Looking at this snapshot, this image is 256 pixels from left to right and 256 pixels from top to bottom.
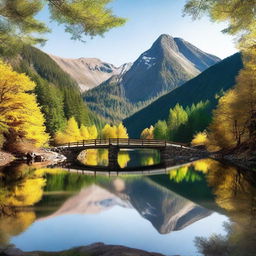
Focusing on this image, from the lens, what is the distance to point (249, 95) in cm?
4362

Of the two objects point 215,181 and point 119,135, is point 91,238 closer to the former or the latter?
point 215,181

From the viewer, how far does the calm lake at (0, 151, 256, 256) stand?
12438 millimetres

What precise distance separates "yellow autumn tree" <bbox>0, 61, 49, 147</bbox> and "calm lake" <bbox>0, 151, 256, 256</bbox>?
1701 centimetres

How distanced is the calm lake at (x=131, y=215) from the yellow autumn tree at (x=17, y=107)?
1701 centimetres

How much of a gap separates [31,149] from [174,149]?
90.1 ft

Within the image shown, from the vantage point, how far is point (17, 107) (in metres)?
44.1

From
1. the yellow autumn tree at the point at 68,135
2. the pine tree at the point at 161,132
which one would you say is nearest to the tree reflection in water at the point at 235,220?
the yellow autumn tree at the point at 68,135

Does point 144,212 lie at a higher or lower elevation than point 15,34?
lower

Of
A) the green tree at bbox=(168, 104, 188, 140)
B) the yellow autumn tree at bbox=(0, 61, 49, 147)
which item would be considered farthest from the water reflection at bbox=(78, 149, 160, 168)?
the green tree at bbox=(168, 104, 188, 140)

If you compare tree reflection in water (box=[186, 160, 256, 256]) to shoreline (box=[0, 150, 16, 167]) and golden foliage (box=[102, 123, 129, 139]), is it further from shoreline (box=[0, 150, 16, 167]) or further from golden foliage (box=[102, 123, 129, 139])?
golden foliage (box=[102, 123, 129, 139])

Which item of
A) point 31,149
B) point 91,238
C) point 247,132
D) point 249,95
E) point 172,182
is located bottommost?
point 91,238

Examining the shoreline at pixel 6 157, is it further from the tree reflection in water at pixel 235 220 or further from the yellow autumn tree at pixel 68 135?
the yellow autumn tree at pixel 68 135

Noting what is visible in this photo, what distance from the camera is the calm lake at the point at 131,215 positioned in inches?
490

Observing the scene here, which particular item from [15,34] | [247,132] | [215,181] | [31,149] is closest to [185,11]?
[15,34]
